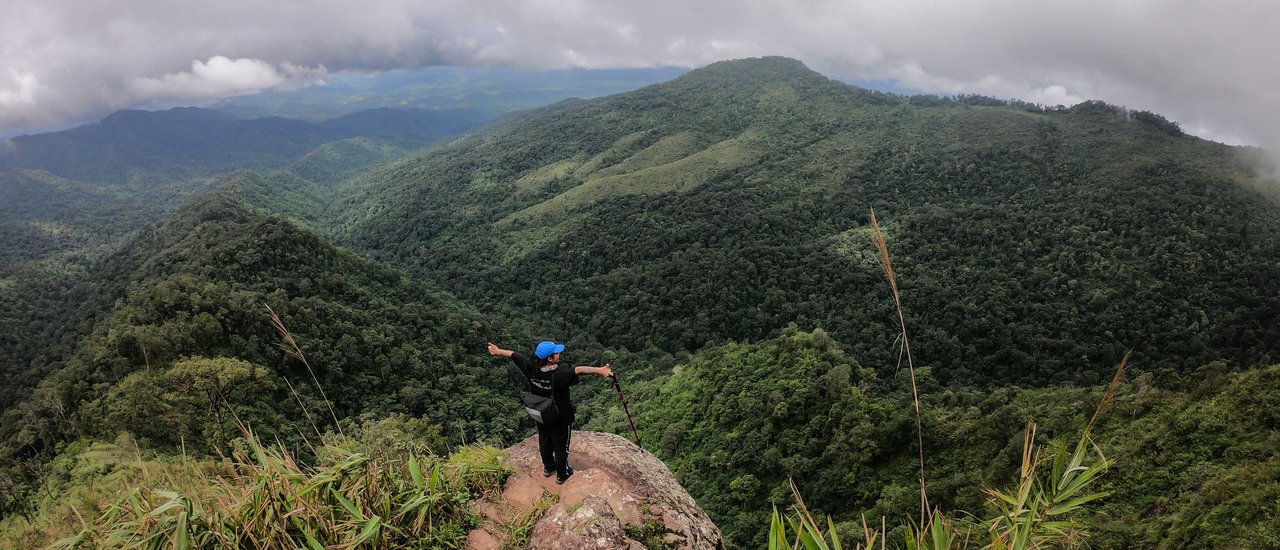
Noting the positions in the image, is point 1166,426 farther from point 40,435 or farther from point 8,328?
point 8,328

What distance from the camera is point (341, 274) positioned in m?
62.0

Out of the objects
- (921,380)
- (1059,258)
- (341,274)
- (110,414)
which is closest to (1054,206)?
(1059,258)

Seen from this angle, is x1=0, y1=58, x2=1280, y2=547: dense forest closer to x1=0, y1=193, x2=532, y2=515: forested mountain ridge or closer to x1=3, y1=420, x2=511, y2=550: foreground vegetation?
x1=0, y1=193, x2=532, y2=515: forested mountain ridge

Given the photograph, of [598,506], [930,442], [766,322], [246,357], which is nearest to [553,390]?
[598,506]

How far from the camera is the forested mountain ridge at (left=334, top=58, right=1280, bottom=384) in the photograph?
60062 millimetres

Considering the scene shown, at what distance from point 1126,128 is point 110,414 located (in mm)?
166763

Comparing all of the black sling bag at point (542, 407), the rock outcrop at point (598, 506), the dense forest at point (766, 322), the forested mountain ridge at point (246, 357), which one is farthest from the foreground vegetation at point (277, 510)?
the forested mountain ridge at point (246, 357)

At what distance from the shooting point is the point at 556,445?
752cm

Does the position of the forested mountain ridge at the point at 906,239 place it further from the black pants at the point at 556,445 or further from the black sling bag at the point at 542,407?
the black sling bag at the point at 542,407

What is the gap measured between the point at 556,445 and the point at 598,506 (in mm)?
1376

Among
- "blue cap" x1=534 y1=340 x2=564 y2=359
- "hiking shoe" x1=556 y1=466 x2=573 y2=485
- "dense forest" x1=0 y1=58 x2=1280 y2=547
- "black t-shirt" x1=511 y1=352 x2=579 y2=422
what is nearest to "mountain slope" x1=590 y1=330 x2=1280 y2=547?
"dense forest" x1=0 y1=58 x2=1280 y2=547

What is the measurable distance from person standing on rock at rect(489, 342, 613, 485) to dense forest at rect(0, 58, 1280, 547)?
2706 millimetres

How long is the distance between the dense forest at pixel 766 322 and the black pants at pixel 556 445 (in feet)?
9.45

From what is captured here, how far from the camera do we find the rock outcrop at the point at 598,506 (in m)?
5.93
